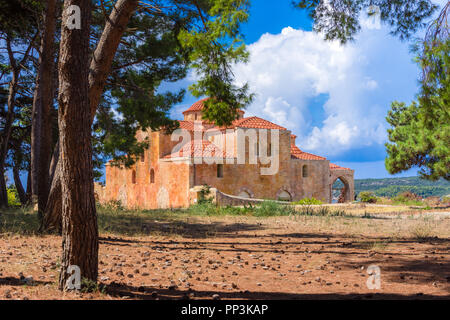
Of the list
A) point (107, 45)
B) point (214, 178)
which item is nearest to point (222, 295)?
point (107, 45)

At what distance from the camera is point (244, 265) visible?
20.1ft

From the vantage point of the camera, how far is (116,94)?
A: 40.8 ft

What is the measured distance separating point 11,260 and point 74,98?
10.00 feet

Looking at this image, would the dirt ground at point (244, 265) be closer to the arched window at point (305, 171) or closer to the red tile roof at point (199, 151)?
the red tile roof at point (199, 151)

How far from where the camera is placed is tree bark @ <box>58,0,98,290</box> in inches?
169

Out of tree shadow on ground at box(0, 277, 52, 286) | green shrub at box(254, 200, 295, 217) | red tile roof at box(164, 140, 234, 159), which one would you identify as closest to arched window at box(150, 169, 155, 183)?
red tile roof at box(164, 140, 234, 159)

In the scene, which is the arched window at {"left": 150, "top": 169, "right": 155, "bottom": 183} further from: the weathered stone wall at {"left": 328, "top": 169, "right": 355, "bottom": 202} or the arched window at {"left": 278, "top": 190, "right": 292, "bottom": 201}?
the weathered stone wall at {"left": 328, "top": 169, "right": 355, "bottom": 202}

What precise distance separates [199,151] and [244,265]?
21806mm

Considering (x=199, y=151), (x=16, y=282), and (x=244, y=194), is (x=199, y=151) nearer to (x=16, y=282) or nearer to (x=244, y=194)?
(x=244, y=194)

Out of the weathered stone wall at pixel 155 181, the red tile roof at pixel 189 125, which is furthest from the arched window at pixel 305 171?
the weathered stone wall at pixel 155 181

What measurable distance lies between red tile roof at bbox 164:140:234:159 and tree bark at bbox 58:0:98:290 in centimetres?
2225

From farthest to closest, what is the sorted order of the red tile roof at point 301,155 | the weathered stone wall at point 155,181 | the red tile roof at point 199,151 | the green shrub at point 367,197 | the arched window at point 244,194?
the red tile roof at point 301,155, the green shrub at point 367,197, the arched window at point 244,194, the red tile roof at point 199,151, the weathered stone wall at point 155,181

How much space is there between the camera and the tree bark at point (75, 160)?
14.0 feet

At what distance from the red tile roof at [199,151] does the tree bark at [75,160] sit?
73.0 feet
